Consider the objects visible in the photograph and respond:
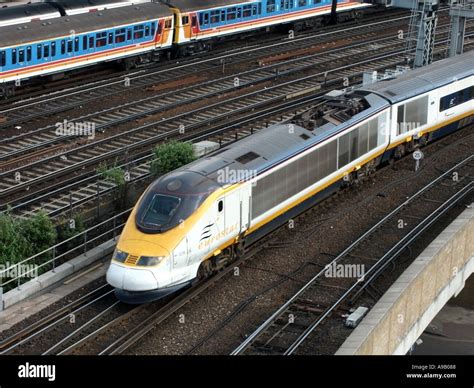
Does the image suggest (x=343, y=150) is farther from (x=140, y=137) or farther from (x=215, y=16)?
(x=215, y=16)

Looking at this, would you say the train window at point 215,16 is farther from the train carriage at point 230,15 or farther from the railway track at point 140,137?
the railway track at point 140,137

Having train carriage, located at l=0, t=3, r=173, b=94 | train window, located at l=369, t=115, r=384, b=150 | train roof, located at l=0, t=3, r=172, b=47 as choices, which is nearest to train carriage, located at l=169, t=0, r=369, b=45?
train carriage, located at l=0, t=3, r=173, b=94

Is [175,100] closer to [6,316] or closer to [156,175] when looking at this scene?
[156,175]

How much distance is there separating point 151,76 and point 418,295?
2409 cm

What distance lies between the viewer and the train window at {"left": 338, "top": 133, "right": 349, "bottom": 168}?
26828 mm

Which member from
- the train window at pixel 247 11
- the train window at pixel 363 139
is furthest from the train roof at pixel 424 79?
the train window at pixel 247 11

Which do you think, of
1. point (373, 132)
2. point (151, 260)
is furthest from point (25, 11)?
point (151, 260)

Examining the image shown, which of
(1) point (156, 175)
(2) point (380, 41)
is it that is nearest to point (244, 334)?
(1) point (156, 175)

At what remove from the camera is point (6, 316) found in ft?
68.5

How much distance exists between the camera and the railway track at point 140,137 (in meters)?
28.8

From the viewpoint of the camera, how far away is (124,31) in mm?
43125

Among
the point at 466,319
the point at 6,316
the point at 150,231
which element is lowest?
the point at 466,319

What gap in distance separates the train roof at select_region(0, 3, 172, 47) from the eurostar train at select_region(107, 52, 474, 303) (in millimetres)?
14498

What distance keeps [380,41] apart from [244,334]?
34.0 m
